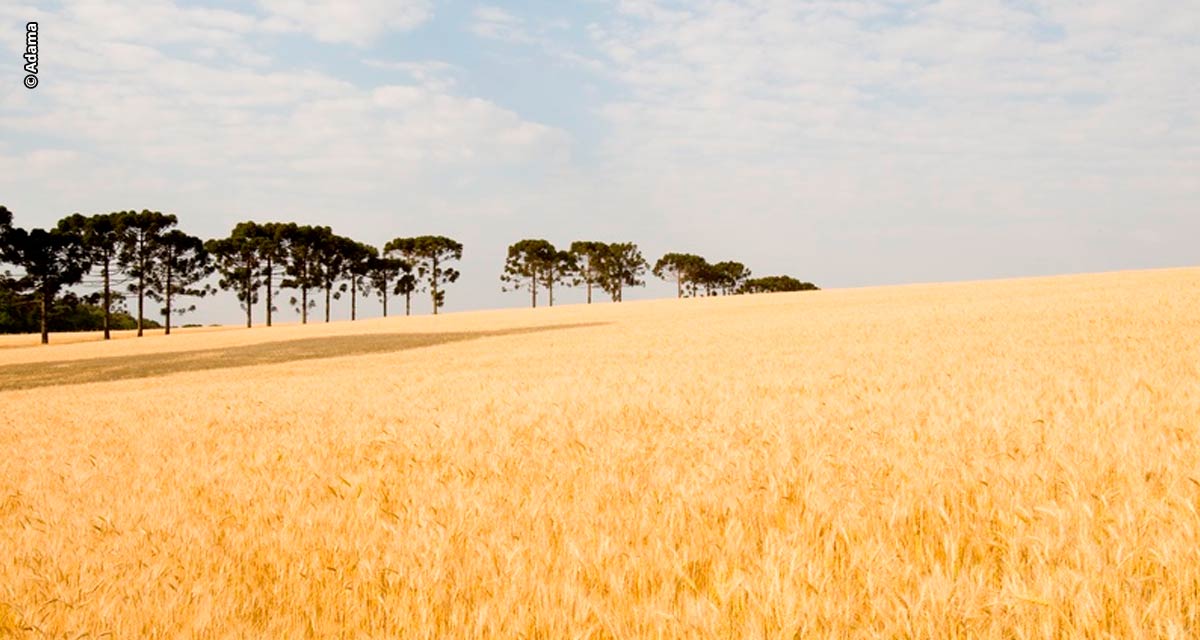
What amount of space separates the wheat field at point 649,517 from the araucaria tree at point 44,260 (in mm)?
65767

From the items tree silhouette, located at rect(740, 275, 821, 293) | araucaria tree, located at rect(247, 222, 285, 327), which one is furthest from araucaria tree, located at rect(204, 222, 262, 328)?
tree silhouette, located at rect(740, 275, 821, 293)

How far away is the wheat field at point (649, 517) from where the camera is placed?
2.72 meters

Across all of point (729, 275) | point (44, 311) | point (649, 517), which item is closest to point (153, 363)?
point (649, 517)

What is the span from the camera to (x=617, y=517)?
13.2ft

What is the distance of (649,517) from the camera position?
13.3 feet

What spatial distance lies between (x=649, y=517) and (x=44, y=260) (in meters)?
78.9

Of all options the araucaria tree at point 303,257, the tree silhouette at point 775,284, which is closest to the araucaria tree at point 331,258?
the araucaria tree at point 303,257

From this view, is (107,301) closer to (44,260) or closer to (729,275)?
(44,260)

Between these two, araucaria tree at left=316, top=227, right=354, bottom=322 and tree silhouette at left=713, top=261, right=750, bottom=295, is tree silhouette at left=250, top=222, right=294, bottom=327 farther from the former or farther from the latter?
tree silhouette at left=713, top=261, right=750, bottom=295

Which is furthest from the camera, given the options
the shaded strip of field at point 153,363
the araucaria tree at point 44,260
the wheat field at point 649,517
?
the araucaria tree at point 44,260

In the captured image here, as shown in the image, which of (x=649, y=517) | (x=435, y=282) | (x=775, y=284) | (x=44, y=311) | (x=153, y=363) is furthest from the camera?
(x=775, y=284)

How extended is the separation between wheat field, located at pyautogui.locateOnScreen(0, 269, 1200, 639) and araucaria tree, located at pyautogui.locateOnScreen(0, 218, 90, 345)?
65.8m

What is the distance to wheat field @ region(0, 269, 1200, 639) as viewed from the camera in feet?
8.94

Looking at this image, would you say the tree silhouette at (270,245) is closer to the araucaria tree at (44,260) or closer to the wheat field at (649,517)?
the araucaria tree at (44,260)
